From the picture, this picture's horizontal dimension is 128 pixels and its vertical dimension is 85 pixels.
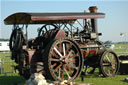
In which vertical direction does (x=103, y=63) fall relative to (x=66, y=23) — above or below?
below

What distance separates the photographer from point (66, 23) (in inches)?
386

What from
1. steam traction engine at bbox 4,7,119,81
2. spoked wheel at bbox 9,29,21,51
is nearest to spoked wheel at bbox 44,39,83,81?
steam traction engine at bbox 4,7,119,81

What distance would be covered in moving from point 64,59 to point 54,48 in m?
0.58

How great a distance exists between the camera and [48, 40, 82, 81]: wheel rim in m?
8.18

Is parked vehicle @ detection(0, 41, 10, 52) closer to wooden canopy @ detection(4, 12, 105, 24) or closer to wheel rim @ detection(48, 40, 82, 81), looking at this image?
wooden canopy @ detection(4, 12, 105, 24)

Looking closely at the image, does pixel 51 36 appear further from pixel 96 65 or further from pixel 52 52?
pixel 96 65

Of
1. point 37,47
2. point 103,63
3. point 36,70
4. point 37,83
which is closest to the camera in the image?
point 37,83

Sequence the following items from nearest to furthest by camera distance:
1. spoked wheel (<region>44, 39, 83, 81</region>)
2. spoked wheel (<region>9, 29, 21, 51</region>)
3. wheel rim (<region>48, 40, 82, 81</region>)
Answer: spoked wheel (<region>44, 39, 83, 81</region>), wheel rim (<region>48, 40, 82, 81</region>), spoked wheel (<region>9, 29, 21, 51</region>)

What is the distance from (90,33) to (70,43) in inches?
88.0

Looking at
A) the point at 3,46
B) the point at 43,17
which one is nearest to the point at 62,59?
the point at 43,17

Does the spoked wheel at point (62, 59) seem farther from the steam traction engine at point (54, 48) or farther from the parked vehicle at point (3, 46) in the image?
the parked vehicle at point (3, 46)

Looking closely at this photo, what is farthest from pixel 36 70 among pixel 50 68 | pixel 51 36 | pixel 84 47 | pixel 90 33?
pixel 90 33

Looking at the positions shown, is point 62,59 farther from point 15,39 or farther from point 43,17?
point 15,39

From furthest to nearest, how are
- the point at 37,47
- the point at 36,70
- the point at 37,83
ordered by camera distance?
the point at 37,47
the point at 36,70
the point at 37,83
